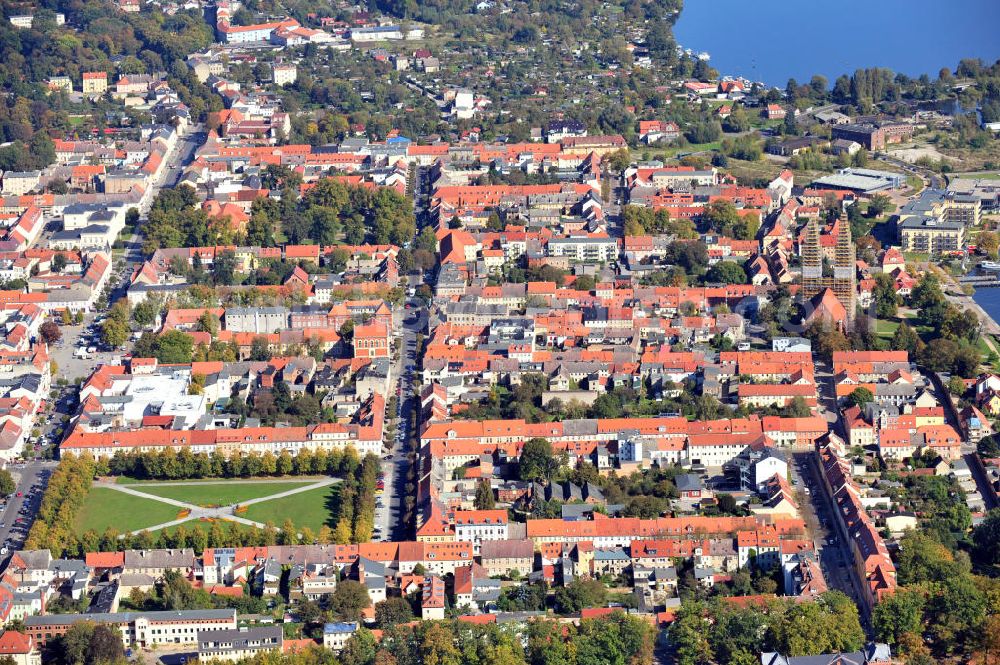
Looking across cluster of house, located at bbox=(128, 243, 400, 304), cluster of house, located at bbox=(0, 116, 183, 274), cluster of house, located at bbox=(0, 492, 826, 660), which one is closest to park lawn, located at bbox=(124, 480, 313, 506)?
cluster of house, located at bbox=(0, 492, 826, 660)

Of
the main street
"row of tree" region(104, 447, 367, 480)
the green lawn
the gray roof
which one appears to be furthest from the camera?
the green lawn

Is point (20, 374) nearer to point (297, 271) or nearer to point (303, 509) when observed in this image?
point (297, 271)

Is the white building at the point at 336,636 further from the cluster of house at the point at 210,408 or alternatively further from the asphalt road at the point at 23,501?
the cluster of house at the point at 210,408

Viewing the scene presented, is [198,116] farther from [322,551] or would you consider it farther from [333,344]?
[322,551]

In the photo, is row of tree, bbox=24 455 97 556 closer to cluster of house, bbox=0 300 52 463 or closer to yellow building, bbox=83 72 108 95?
cluster of house, bbox=0 300 52 463

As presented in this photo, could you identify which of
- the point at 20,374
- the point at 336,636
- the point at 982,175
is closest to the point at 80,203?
the point at 20,374

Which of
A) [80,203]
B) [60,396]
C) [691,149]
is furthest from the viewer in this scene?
[691,149]

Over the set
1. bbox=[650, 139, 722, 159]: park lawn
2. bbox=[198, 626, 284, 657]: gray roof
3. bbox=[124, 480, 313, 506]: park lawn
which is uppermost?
bbox=[650, 139, 722, 159]: park lawn
